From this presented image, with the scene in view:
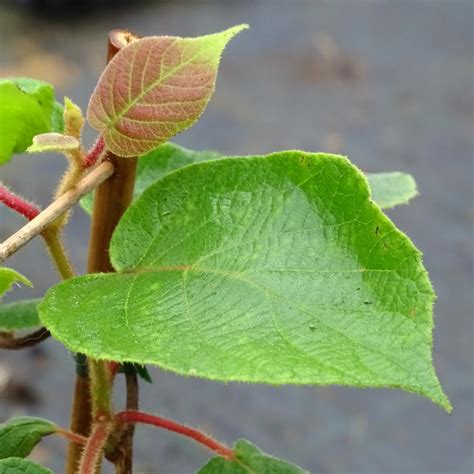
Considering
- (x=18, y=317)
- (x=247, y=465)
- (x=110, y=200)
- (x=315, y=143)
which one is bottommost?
(x=315, y=143)

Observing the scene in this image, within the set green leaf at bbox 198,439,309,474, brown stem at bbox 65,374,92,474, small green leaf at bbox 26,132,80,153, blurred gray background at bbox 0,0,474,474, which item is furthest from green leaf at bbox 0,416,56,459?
blurred gray background at bbox 0,0,474,474

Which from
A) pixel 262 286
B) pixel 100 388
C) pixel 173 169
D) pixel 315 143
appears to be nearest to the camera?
pixel 262 286

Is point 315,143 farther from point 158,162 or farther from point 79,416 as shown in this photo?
point 79,416

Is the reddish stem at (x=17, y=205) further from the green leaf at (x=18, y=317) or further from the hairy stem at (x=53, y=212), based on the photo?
the green leaf at (x=18, y=317)

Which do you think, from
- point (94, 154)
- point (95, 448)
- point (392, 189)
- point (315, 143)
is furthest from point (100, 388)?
point (315, 143)

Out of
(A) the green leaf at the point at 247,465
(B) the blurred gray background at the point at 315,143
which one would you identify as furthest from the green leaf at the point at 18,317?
(B) the blurred gray background at the point at 315,143

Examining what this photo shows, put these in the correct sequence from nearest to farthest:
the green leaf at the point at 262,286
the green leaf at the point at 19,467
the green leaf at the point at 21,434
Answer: the green leaf at the point at 262,286 → the green leaf at the point at 19,467 → the green leaf at the point at 21,434

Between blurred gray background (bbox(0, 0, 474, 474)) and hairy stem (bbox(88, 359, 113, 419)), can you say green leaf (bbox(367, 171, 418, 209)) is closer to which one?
hairy stem (bbox(88, 359, 113, 419))
